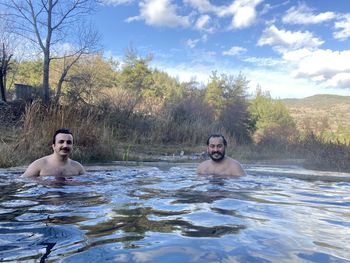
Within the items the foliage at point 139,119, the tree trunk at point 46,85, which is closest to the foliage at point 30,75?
the foliage at point 139,119

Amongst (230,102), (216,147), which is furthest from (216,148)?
(230,102)

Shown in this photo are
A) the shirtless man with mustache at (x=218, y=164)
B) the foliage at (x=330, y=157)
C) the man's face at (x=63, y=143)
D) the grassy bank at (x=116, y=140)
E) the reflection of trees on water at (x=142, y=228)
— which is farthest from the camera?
the foliage at (x=330, y=157)

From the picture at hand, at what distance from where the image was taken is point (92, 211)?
3.40 meters

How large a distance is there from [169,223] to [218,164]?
14.3 feet

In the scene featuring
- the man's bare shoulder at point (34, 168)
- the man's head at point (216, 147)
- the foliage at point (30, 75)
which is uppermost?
the foliage at point (30, 75)

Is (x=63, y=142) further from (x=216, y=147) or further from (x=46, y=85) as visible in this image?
(x=46, y=85)

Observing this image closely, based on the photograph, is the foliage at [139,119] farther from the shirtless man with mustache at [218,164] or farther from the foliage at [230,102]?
the shirtless man with mustache at [218,164]

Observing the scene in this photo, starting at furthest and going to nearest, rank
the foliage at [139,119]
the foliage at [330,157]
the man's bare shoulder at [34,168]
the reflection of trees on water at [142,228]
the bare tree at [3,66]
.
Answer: the bare tree at [3,66]
the foliage at [330,157]
the foliage at [139,119]
the man's bare shoulder at [34,168]
the reflection of trees on water at [142,228]

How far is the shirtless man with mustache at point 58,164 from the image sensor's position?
6.05 metres

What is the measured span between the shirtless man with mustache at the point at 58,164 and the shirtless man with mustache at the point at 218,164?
2.39 meters

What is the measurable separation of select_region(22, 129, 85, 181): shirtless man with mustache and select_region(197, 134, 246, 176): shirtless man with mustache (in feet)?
7.84

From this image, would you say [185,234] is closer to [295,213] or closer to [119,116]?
[295,213]

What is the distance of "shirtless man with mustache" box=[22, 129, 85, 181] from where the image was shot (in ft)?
19.9

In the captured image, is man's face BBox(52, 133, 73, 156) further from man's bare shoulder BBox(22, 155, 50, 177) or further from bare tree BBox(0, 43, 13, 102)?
bare tree BBox(0, 43, 13, 102)
